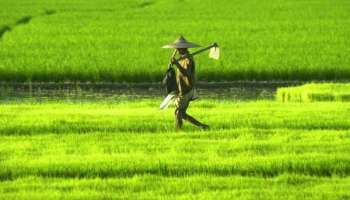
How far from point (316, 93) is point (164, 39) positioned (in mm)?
10173

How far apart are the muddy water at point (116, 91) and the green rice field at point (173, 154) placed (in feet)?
13.0

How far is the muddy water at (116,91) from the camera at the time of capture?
56.4 ft

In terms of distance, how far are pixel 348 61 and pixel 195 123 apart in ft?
30.9

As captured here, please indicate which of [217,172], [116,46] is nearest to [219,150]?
[217,172]

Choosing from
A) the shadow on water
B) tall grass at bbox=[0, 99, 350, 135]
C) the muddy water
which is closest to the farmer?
tall grass at bbox=[0, 99, 350, 135]

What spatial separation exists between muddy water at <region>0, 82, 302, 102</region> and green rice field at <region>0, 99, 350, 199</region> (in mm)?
3974

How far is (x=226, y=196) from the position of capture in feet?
26.5

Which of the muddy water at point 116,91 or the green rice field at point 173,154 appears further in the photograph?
the muddy water at point 116,91

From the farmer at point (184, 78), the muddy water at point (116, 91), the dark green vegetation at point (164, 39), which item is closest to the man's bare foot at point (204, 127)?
the farmer at point (184, 78)

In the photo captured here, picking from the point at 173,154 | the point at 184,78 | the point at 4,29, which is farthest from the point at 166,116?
the point at 4,29

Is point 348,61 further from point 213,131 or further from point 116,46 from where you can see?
point 213,131

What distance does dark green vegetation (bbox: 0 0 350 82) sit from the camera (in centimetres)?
1917

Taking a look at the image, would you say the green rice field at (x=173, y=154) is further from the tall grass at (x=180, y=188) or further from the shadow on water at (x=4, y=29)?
the shadow on water at (x=4, y=29)

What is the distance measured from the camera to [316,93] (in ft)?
49.9
